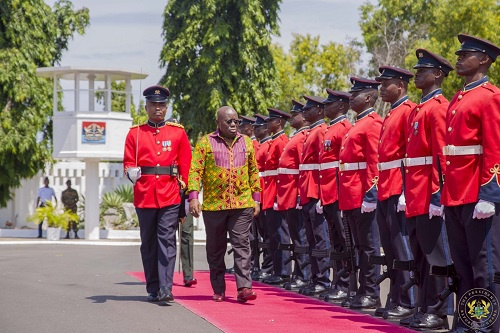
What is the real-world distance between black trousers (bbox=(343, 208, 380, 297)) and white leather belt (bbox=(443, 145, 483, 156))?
8.91ft

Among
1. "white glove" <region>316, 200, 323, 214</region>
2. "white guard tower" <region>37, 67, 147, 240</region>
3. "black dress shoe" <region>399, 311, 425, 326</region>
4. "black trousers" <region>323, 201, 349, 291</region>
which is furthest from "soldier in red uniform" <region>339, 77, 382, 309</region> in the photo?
"white guard tower" <region>37, 67, 147, 240</region>

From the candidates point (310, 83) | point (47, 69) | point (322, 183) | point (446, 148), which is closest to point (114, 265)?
point (322, 183)

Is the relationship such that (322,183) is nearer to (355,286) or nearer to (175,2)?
(355,286)

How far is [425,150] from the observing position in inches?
404

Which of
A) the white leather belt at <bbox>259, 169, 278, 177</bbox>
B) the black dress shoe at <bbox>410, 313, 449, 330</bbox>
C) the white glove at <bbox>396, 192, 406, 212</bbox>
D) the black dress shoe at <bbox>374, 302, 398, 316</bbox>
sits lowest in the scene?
the black dress shoe at <bbox>410, 313, 449, 330</bbox>

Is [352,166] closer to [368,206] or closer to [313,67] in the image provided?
[368,206]

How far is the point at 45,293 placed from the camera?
13922 mm

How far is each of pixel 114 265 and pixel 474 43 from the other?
469 inches

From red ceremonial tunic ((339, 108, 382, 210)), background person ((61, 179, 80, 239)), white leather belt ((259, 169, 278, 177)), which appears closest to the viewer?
red ceremonial tunic ((339, 108, 382, 210))

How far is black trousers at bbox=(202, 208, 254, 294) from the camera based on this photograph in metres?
12.8

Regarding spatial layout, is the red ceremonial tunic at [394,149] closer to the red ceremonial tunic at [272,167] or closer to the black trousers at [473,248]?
the black trousers at [473,248]

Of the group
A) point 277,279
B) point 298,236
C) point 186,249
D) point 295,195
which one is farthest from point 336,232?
point 186,249

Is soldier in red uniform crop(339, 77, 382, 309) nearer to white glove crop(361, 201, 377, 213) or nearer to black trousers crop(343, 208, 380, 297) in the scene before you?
black trousers crop(343, 208, 380, 297)

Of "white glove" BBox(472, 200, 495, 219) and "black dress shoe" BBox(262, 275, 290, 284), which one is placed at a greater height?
"white glove" BBox(472, 200, 495, 219)
